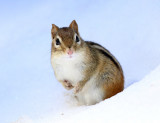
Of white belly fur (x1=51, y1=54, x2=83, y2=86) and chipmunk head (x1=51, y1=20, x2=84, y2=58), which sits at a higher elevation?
chipmunk head (x1=51, y1=20, x2=84, y2=58)

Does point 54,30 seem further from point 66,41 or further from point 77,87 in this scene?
point 77,87

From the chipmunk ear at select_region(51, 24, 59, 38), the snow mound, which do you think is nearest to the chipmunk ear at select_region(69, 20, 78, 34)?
the chipmunk ear at select_region(51, 24, 59, 38)

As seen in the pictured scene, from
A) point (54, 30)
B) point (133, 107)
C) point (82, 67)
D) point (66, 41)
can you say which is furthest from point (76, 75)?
point (133, 107)

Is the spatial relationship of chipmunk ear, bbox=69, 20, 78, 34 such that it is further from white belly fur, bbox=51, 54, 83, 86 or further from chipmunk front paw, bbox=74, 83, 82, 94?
chipmunk front paw, bbox=74, 83, 82, 94

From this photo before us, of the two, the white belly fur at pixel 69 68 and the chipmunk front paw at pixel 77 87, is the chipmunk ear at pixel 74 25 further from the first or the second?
the chipmunk front paw at pixel 77 87

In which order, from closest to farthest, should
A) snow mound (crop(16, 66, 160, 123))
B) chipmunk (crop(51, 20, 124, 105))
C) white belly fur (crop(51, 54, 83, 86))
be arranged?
snow mound (crop(16, 66, 160, 123)) → chipmunk (crop(51, 20, 124, 105)) → white belly fur (crop(51, 54, 83, 86))

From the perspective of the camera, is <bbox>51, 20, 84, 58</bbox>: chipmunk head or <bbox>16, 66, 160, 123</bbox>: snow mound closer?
<bbox>16, 66, 160, 123</bbox>: snow mound

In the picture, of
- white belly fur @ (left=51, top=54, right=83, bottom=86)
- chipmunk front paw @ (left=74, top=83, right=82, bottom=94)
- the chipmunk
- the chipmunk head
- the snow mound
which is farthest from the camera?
chipmunk front paw @ (left=74, top=83, right=82, bottom=94)
